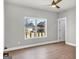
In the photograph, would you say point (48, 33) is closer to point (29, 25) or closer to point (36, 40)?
point (36, 40)

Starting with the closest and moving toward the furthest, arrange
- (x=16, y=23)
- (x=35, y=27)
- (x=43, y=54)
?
(x=43, y=54), (x=16, y=23), (x=35, y=27)

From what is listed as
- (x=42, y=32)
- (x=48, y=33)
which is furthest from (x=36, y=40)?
(x=48, y=33)

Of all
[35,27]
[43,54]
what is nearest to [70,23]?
[35,27]

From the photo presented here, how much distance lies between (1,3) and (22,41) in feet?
17.2

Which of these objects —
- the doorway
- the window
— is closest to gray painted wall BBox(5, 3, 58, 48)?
the window

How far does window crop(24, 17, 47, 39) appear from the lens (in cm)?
615

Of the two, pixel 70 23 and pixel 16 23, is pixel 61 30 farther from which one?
pixel 16 23

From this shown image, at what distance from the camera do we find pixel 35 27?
6574mm

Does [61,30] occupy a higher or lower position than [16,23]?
lower

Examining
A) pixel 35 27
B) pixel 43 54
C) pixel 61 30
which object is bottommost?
pixel 43 54

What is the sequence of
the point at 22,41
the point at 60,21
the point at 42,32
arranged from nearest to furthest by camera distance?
the point at 22,41, the point at 42,32, the point at 60,21

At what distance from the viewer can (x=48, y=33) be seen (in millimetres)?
7355

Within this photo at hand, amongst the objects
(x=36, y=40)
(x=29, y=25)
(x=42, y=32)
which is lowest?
(x=36, y=40)

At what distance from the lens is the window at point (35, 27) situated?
6145mm
